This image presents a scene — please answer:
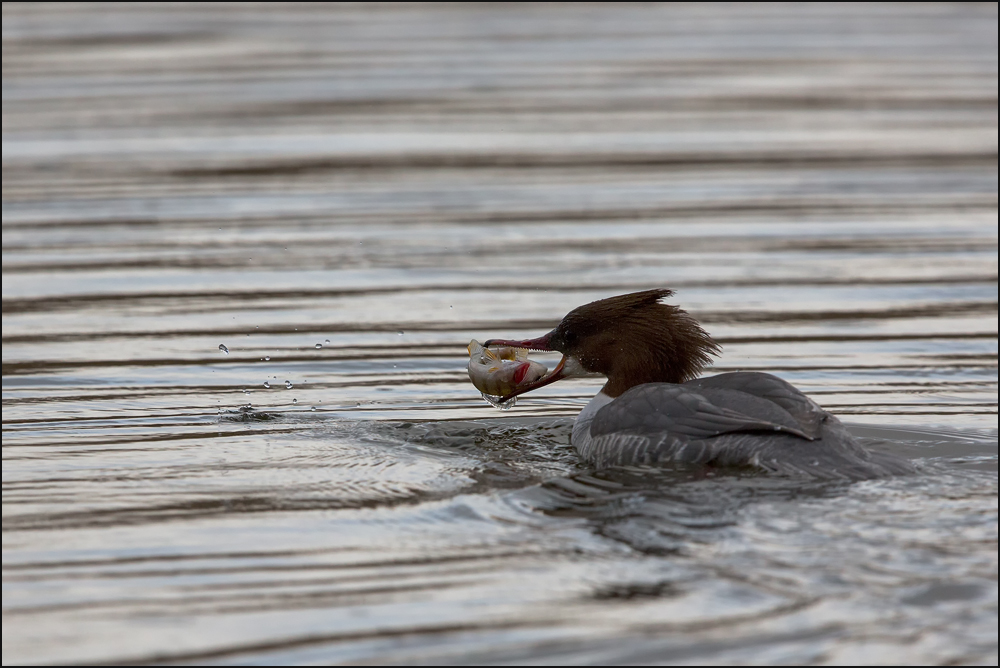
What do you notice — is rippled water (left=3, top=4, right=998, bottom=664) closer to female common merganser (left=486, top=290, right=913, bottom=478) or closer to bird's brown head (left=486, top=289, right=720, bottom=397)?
female common merganser (left=486, top=290, right=913, bottom=478)

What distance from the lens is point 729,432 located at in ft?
24.2

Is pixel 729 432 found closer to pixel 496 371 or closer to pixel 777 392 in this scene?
pixel 777 392

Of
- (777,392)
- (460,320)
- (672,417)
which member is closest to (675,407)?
(672,417)

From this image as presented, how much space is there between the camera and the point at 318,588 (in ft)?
19.2

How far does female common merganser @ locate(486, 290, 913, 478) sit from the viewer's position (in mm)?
7199

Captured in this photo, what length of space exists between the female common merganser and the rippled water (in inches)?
7.4

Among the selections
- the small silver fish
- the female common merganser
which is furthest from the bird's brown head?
the small silver fish

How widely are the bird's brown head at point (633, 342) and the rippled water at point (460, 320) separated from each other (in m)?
0.46

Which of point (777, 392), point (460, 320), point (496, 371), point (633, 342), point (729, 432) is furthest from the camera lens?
point (460, 320)

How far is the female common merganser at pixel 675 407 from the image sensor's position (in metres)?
7.20

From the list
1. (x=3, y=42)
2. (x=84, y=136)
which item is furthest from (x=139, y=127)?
(x=3, y=42)

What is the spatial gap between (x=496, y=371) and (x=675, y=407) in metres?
1.34

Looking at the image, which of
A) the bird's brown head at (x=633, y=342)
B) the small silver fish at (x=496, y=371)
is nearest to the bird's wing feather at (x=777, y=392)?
the bird's brown head at (x=633, y=342)

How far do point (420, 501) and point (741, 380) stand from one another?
178 cm
